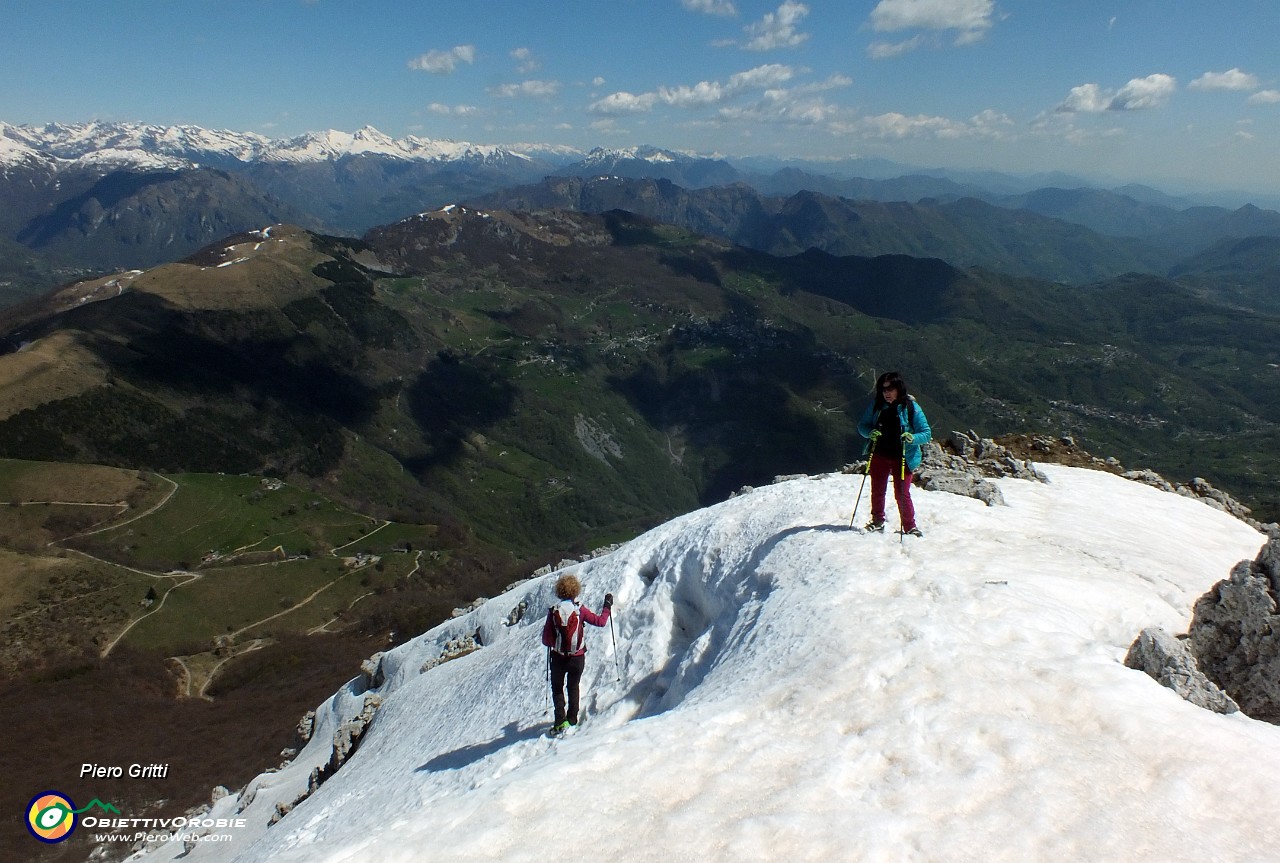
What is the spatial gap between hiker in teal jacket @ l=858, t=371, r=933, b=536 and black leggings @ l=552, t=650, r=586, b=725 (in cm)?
1019

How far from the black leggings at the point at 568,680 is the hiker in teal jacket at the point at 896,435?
1019 cm

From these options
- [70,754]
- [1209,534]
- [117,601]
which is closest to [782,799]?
[1209,534]

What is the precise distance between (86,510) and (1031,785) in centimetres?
23272

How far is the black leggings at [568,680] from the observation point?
1625 centimetres

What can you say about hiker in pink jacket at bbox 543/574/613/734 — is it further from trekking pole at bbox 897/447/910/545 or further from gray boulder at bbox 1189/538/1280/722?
gray boulder at bbox 1189/538/1280/722

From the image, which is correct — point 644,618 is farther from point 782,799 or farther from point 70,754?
point 70,754

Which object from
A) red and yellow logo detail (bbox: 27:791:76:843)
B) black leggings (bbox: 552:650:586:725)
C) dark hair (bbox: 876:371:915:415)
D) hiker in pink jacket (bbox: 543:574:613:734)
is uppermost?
dark hair (bbox: 876:371:915:415)

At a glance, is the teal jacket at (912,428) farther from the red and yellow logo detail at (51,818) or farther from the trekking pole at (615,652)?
the red and yellow logo detail at (51,818)

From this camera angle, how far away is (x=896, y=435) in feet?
60.6

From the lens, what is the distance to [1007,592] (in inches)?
615

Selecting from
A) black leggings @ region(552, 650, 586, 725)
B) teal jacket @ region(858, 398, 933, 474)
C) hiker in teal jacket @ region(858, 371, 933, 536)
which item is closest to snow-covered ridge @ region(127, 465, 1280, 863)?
black leggings @ region(552, 650, 586, 725)

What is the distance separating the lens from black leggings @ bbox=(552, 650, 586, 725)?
16.2 meters

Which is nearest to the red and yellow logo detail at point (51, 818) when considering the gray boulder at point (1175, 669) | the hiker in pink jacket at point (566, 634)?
the hiker in pink jacket at point (566, 634)

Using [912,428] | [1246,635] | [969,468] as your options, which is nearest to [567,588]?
[912,428]
